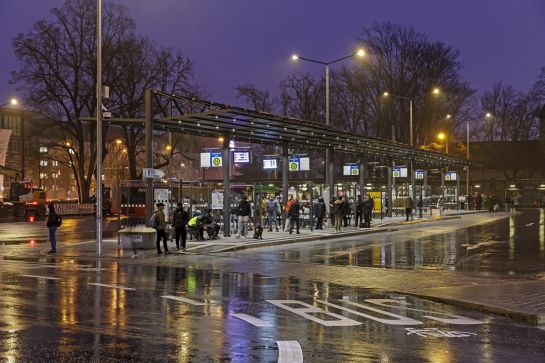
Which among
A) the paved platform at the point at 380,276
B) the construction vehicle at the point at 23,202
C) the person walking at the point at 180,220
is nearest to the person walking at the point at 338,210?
the paved platform at the point at 380,276

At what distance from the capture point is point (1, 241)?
27297 mm

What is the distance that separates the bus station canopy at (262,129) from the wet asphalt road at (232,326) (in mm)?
9438

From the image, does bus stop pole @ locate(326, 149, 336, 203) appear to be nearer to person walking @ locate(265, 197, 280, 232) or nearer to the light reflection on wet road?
person walking @ locate(265, 197, 280, 232)

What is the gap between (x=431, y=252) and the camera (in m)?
21.7

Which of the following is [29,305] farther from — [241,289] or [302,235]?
[302,235]

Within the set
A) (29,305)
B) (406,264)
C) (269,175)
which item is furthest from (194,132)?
(269,175)

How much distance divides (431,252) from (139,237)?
9887mm

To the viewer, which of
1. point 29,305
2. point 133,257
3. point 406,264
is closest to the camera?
point 29,305

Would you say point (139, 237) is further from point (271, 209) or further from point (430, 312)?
point (430, 312)

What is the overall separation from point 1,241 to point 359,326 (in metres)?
21.9

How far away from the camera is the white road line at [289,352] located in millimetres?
7283

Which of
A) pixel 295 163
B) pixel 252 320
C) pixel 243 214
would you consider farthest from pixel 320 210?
pixel 252 320

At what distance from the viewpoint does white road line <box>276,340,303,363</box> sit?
7283 millimetres

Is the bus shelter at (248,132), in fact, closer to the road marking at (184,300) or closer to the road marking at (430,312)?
the road marking at (184,300)
